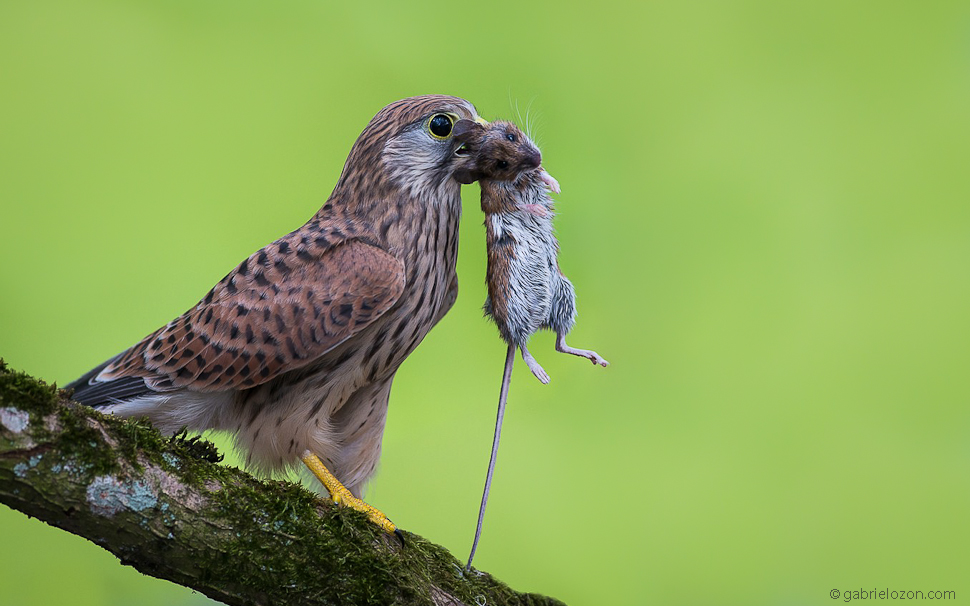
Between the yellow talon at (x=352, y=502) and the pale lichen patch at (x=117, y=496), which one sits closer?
the pale lichen patch at (x=117, y=496)

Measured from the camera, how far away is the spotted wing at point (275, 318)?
203 cm

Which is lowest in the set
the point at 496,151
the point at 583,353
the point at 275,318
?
the point at 275,318

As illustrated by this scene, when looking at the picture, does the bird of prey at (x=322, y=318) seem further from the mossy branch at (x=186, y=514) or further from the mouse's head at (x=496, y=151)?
the mossy branch at (x=186, y=514)

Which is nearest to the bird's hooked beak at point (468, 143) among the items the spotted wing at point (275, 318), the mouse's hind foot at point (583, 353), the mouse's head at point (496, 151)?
the mouse's head at point (496, 151)

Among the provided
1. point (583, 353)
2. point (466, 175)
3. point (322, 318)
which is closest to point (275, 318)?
point (322, 318)

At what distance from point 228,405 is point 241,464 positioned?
0.70 ft

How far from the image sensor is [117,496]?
1579 millimetres

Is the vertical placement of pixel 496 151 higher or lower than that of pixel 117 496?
higher

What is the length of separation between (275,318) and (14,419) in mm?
664

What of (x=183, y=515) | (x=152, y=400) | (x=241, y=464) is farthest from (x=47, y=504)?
(x=241, y=464)

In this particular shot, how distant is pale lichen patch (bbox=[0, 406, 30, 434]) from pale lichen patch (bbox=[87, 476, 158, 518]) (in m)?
0.16

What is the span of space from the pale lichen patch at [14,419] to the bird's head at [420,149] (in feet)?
3.29

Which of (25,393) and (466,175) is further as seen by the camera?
(466,175)

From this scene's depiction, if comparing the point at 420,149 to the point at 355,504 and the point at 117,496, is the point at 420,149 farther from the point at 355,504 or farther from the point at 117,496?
the point at 117,496
